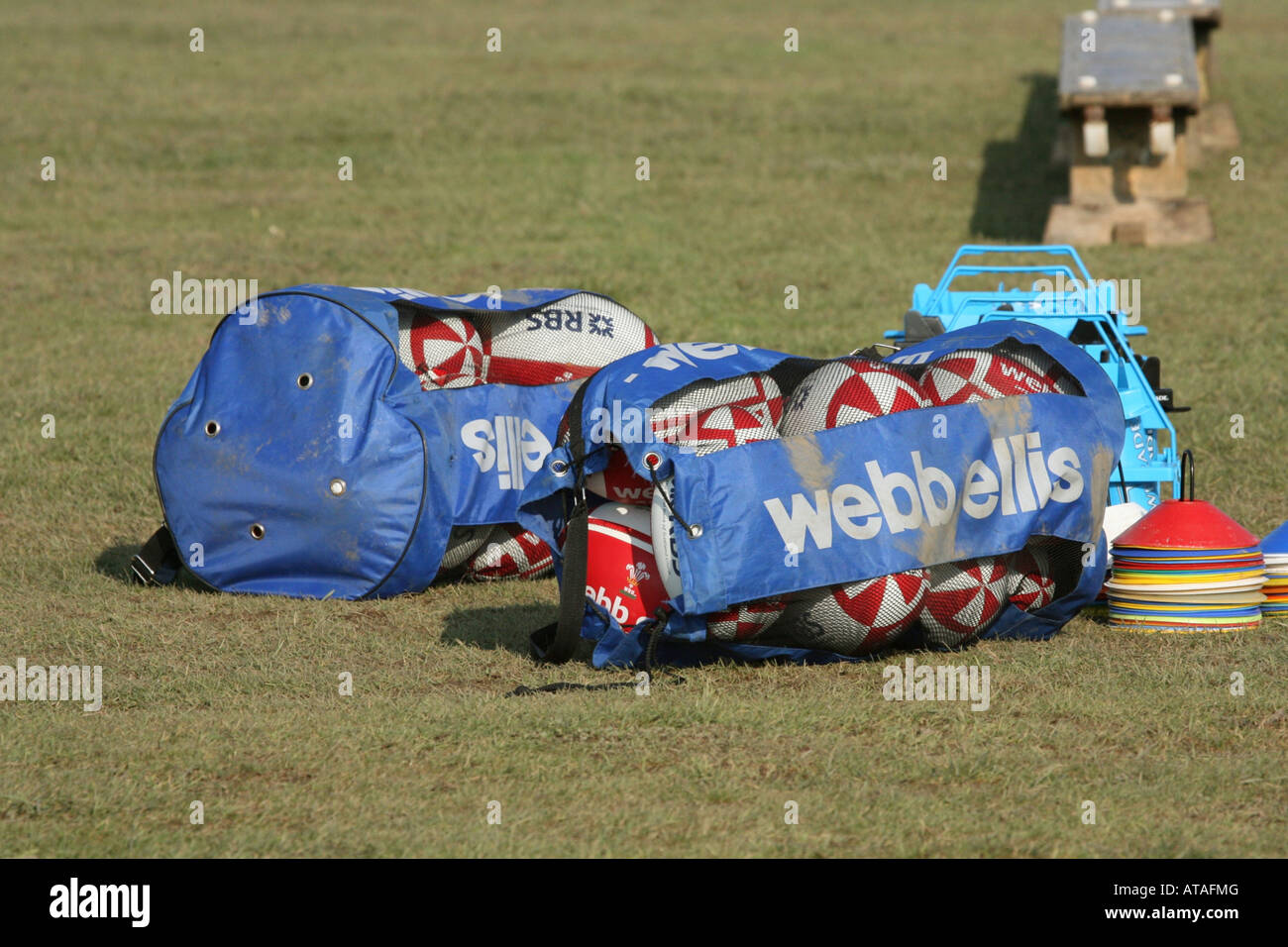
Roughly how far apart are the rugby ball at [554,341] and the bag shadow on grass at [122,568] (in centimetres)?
152

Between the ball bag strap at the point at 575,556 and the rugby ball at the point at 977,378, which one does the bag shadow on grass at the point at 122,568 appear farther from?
the rugby ball at the point at 977,378

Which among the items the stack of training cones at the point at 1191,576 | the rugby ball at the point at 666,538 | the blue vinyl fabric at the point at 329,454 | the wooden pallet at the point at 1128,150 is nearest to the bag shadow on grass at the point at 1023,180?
the wooden pallet at the point at 1128,150

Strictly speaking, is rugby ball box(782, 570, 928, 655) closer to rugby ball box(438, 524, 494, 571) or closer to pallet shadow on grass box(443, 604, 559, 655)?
pallet shadow on grass box(443, 604, 559, 655)

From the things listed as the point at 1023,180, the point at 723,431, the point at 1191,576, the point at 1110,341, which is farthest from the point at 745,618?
the point at 1023,180

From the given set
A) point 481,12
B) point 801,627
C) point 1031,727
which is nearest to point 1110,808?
point 1031,727

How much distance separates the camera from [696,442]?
497cm

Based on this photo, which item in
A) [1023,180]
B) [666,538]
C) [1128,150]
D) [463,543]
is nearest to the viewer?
[666,538]

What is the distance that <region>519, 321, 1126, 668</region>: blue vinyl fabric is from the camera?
4.80m

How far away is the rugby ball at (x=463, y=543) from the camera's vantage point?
6352 mm

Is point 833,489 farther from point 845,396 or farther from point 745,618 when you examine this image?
point 745,618

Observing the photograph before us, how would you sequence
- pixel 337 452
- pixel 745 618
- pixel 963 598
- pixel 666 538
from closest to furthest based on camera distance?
pixel 666 538 < pixel 745 618 < pixel 963 598 < pixel 337 452

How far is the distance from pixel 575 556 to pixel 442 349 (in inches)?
72.7

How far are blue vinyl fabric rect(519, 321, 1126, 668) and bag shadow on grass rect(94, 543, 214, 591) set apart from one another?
2.00 metres

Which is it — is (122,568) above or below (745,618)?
below
